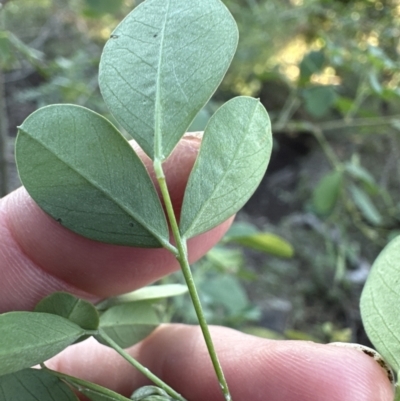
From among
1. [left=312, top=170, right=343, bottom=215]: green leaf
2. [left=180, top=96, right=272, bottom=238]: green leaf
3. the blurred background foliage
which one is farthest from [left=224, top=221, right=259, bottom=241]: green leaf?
[left=180, top=96, right=272, bottom=238]: green leaf

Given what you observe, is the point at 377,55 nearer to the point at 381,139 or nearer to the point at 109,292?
the point at 109,292

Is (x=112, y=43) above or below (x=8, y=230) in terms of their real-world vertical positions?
above

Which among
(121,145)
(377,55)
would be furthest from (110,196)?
(377,55)

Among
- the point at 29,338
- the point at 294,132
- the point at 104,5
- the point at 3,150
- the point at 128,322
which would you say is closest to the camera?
the point at 29,338

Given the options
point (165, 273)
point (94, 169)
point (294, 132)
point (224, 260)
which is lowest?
point (294, 132)

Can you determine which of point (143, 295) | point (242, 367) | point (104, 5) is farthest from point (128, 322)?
point (104, 5)

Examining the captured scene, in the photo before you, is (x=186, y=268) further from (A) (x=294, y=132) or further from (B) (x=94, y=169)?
(A) (x=294, y=132)

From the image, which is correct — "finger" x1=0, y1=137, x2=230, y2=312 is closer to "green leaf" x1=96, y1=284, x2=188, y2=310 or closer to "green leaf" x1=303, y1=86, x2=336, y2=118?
"green leaf" x1=96, y1=284, x2=188, y2=310

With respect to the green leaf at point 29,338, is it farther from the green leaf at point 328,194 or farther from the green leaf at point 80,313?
the green leaf at point 328,194
